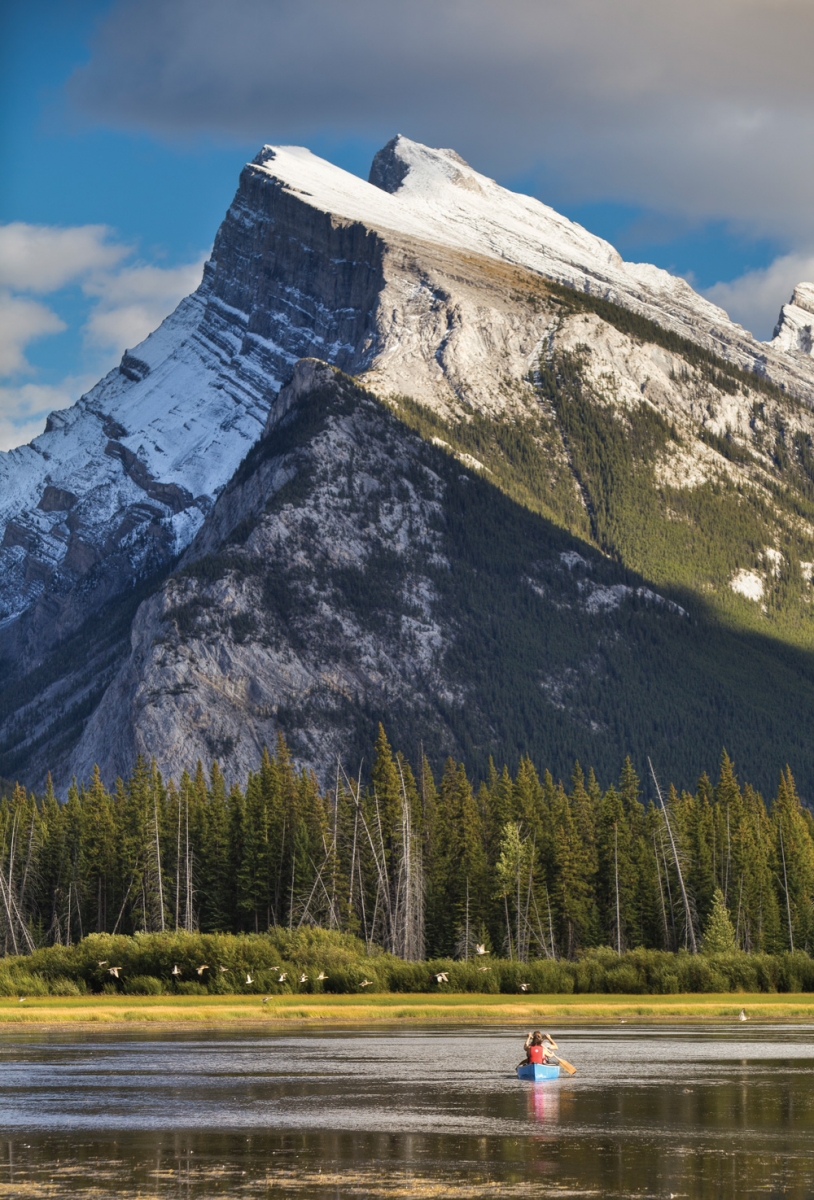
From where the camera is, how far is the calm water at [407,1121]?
134 ft

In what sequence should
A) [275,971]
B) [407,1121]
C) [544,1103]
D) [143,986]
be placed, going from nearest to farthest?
[407,1121] → [544,1103] → [143,986] → [275,971]

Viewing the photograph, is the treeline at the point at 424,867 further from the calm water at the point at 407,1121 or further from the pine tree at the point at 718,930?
the calm water at the point at 407,1121

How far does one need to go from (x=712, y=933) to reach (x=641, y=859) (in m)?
14.5

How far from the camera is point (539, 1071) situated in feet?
201

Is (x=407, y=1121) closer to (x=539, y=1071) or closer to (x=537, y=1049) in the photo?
(x=539, y=1071)

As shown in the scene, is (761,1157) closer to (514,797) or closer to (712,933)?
(712,933)

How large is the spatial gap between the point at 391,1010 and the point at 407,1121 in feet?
169

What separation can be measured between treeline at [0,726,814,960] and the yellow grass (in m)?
28.8

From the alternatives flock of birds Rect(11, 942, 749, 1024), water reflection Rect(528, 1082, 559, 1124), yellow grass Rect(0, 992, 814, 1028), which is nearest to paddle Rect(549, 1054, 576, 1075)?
water reflection Rect(528, 1082, 559, 1124)

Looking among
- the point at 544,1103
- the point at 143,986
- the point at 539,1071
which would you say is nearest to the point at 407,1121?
the point at 544,1103

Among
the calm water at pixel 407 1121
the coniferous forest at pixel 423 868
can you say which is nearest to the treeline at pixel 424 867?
the coniferous forest at pixel 423 868

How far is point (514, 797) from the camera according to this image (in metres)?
158

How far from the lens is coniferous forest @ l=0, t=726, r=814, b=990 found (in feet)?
480

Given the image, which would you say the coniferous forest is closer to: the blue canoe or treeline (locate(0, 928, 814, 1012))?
treeline (locate(0, 928, 814, 1012))
